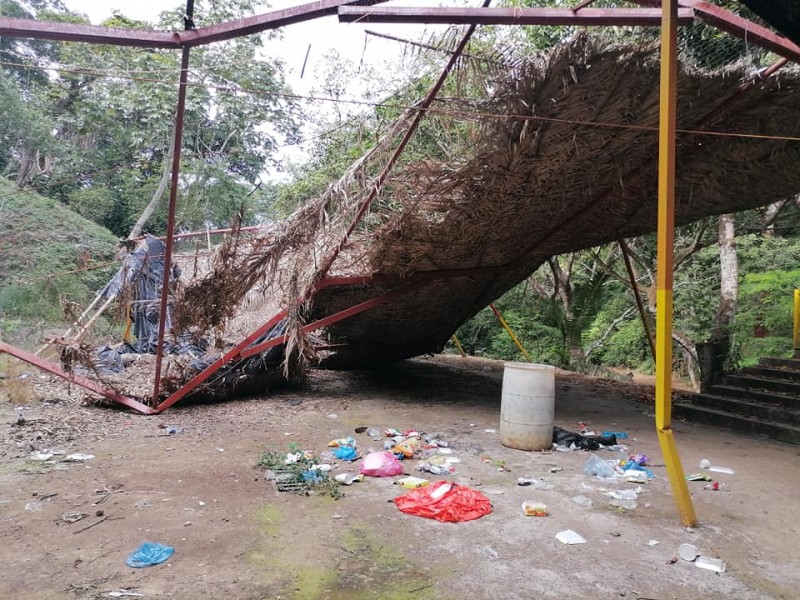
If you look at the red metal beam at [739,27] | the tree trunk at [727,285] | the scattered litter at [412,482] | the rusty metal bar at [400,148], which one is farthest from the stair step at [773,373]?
the rusty metal bar at [400,148]

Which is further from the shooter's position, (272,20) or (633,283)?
(633,283)

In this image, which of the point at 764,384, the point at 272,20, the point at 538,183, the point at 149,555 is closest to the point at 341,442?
the point at 149,555

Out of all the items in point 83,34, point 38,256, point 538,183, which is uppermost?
point 83,34

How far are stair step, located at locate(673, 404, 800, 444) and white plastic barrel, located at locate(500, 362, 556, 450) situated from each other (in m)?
2.87

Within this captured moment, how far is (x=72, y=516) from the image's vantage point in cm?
324

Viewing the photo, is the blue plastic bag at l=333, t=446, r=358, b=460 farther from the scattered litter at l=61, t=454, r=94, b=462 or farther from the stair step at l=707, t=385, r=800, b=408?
the stair step at l=707, t=385, r=800, b=408

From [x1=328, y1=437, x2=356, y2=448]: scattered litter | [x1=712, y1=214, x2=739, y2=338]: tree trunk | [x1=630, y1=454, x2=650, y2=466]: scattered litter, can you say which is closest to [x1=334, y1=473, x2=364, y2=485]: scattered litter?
[x1=328, y1=437, x2=356, y2=448]: scattered litter

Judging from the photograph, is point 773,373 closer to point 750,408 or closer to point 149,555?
point 750,408

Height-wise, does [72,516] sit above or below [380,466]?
below

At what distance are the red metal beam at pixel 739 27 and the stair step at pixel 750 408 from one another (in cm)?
414

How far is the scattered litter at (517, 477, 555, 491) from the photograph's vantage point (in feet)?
13.2

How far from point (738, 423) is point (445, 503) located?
4.78 meters

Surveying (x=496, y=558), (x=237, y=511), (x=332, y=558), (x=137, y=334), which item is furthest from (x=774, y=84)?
(x=137, y=334)

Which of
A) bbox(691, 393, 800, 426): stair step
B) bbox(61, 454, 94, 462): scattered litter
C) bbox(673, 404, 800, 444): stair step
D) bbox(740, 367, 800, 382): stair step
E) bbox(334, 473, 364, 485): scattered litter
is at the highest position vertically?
bbox(740, 367, 800, 382): stair step
